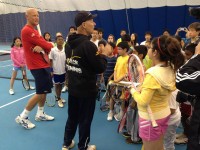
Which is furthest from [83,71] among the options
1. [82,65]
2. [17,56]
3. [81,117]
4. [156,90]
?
[17,56]

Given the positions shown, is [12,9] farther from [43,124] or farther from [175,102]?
[175,102]

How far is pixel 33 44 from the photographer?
167 inches

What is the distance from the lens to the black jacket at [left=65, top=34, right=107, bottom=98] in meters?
3.00

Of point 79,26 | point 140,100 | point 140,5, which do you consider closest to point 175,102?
point 140,100

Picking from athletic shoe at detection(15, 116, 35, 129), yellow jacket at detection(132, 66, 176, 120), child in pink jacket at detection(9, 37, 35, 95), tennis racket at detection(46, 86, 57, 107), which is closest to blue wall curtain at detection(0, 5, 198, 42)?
child in pink jacket at detection(9, 37, 35, 95)

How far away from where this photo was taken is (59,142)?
13.2ft

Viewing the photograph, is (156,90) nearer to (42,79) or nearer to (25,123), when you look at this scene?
(42,79)

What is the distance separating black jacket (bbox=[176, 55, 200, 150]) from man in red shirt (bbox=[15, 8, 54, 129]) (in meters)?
2.96

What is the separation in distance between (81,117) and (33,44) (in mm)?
1678

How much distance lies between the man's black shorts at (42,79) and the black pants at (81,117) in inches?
44.2

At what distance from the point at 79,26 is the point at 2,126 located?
2.79 meters

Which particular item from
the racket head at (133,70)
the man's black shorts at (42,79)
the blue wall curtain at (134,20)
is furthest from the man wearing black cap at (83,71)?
the blue wall curtain at (134,20)

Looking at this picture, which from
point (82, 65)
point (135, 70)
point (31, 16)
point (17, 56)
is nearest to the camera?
point (135, 70)

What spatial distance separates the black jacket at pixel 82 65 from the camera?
3.00 metres
